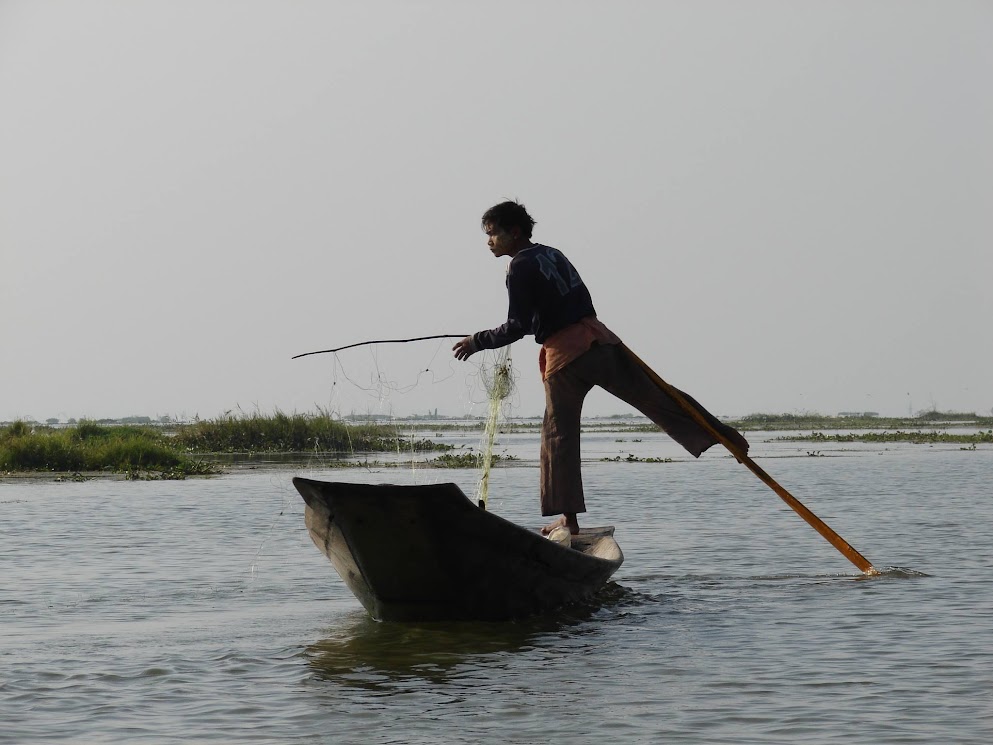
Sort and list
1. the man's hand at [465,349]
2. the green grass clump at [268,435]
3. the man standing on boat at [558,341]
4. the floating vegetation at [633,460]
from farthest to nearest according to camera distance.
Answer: the green grass clump at [268,435]
the floating vegetation at [633,460]
the man standing on boat at [558,341]
the man's hand at [465,349]

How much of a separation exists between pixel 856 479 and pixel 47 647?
49.1 ft

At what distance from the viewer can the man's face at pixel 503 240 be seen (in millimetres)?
7305

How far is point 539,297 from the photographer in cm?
715

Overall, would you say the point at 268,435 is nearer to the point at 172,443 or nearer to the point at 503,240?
the point at 172,443

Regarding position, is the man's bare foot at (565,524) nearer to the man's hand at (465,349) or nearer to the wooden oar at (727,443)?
the wooden oar at (727,443)

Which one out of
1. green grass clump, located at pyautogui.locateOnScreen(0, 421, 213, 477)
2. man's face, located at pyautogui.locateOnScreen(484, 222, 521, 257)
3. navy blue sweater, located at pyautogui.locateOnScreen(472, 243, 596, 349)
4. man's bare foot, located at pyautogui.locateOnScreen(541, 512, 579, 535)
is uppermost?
man's face, located at pyautogui.locateOnScreen(484, 222, 521, 257)

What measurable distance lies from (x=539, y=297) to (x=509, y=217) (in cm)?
55

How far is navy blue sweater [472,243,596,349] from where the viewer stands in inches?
275

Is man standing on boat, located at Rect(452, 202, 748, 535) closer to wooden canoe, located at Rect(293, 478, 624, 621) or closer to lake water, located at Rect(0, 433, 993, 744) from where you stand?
wooden canoe, located at Rect(293, 478, 624, 621)

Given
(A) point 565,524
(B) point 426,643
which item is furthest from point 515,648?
(A) point 565,524

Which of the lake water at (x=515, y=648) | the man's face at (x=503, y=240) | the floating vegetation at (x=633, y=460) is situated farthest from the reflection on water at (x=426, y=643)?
the floating vegetation at (x=633, y=460)

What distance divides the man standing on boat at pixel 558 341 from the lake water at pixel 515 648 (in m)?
0.87

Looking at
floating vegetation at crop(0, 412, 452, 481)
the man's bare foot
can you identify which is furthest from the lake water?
floating vegetation at crop(0, 412, 452, 481)

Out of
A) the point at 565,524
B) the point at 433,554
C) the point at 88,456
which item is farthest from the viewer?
the point at 88,456
